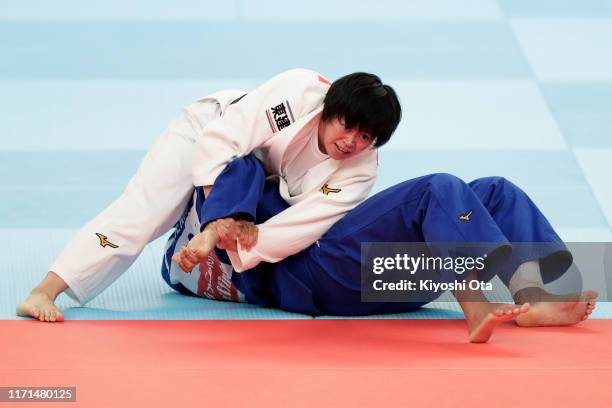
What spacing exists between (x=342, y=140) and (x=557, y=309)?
851 millimetres

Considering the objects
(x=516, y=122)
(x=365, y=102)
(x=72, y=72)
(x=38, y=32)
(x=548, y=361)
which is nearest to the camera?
(x=548, y=361)

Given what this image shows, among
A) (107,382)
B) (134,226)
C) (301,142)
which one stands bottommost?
(107,382)

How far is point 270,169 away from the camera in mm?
3883

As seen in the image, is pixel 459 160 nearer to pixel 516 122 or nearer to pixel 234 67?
pixel 516 122

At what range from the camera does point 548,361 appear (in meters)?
3.28

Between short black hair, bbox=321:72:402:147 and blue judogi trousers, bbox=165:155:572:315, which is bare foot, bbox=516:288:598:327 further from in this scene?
short black hair, bbox=321:72:402:147

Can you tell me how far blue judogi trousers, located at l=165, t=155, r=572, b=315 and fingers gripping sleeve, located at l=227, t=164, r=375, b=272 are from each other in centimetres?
4

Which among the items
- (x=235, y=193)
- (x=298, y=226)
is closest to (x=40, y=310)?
(x=235, y=193)

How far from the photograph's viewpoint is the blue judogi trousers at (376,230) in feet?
11.3

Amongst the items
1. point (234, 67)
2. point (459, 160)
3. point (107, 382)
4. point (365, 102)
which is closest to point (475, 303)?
point (365, 102)

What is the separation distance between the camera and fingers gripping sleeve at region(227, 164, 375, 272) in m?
3.67

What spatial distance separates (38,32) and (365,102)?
12.8 feet
